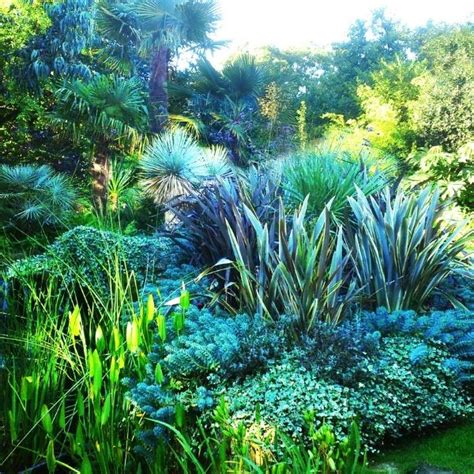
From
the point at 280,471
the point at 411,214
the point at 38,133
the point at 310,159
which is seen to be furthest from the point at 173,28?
the point at 280,471

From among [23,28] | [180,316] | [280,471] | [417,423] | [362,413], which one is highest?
[23,28]

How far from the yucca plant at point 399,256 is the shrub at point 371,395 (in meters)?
0.67

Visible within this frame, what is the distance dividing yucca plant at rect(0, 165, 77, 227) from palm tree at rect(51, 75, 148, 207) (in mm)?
945

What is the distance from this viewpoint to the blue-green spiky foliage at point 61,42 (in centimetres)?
1106

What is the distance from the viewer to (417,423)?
2656 millimetres

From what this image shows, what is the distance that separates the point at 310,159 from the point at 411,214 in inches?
66.0

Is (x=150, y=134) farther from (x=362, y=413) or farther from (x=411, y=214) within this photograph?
(x=362, y=413)

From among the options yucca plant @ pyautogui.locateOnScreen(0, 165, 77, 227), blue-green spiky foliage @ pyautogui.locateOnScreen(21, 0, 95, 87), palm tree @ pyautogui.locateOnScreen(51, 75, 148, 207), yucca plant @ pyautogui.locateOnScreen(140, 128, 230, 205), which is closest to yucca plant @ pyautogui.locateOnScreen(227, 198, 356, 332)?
yucca plant @ pyautogui.locateOnScreen(140, 128, 230, 205)

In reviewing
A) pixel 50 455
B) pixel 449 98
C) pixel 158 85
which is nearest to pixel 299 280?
pixel 50 455

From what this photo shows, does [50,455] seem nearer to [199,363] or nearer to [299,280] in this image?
[199,363]

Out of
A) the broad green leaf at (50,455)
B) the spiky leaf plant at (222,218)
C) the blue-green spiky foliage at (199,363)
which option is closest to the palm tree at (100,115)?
the spiky leaf plant at (222,218)

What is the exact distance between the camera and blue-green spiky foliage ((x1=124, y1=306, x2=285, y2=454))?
85.8 inches

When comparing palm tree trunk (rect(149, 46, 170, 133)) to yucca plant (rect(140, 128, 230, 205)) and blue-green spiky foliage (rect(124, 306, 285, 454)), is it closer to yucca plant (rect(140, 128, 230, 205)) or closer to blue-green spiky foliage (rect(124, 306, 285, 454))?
yucca plant (rect(140, 128, 230, 205))

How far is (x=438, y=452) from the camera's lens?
97.4 inches
